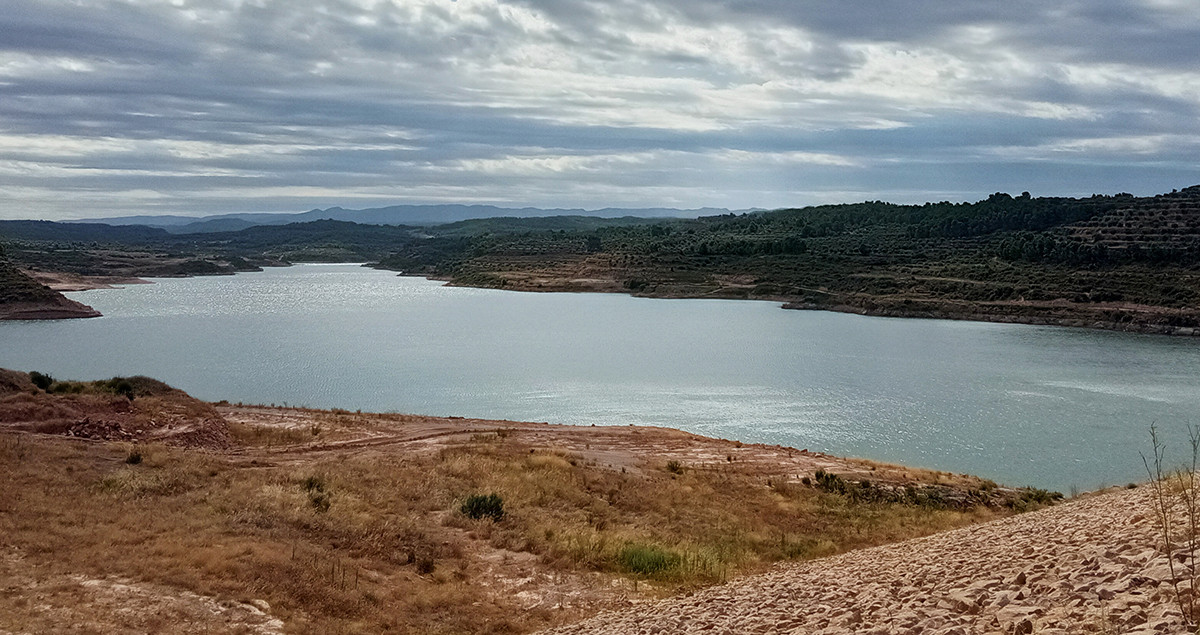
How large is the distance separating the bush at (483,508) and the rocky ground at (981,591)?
570 cm

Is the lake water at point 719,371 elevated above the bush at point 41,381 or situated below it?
below

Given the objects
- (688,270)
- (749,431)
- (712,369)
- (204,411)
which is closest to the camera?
(204,411)

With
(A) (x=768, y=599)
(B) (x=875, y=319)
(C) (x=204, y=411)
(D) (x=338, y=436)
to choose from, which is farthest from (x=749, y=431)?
(B) (x=875, y=319)

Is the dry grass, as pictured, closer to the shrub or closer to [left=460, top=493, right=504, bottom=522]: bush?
the shrub

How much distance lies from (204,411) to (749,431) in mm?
21054

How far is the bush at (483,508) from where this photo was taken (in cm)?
1634

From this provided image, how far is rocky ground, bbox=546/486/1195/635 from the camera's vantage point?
660cm

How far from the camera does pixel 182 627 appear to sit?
9.70 m

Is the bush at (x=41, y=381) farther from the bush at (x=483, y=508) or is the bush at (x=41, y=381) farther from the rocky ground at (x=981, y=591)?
the rocky ground at (x=981, y=591)

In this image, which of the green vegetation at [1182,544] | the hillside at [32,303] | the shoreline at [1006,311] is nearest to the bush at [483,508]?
the green vegetation at [1182,544]

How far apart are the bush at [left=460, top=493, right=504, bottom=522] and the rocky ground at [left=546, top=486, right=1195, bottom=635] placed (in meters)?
5.70

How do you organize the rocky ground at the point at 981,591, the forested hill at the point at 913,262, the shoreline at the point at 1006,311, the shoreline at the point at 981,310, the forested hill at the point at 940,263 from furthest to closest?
the forested hill at the point at 913,262 < the forested hill at the point at 940,263 < the shoreline at the point at 981,310 < the shoreline at the point at 1006,311 < the rocky ground at the point at 981,591

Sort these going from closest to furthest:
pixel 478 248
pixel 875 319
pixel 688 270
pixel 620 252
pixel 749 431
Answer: pixel 749 431 → pixel 875 319 → pixel 688 270 → pixel 620 252 → pixel 478 248

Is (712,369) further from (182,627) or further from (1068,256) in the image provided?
(1068,256)
